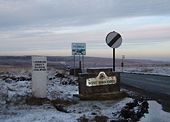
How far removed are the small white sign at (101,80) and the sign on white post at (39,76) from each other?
5.59ft

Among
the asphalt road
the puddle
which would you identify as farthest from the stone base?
the asphalt road

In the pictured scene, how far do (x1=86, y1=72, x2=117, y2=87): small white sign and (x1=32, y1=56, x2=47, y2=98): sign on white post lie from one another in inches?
67.1

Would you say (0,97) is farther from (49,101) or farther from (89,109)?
(89,109)

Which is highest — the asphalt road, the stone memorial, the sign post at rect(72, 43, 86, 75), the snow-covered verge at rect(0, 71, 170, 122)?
the sign post at rect(72, 43, 86, 75)

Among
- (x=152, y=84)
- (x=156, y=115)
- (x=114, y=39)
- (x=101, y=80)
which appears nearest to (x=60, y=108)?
(x=156, y=115)

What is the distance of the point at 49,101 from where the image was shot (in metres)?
17.0

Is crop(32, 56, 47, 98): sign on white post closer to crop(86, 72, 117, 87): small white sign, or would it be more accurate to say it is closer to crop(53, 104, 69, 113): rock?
crop(86, 72, 117, 87): small white sign

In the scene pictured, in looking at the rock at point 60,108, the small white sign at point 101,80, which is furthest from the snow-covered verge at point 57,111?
the small white sign at point 101,80

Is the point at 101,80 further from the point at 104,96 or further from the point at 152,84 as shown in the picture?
the point at 152,84

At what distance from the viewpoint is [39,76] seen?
1783 centimetres

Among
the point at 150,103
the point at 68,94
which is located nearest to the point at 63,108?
the point at 150,103

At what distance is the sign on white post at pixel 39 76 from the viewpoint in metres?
17.8

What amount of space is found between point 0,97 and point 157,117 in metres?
7.39

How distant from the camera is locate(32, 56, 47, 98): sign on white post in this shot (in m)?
17.8
